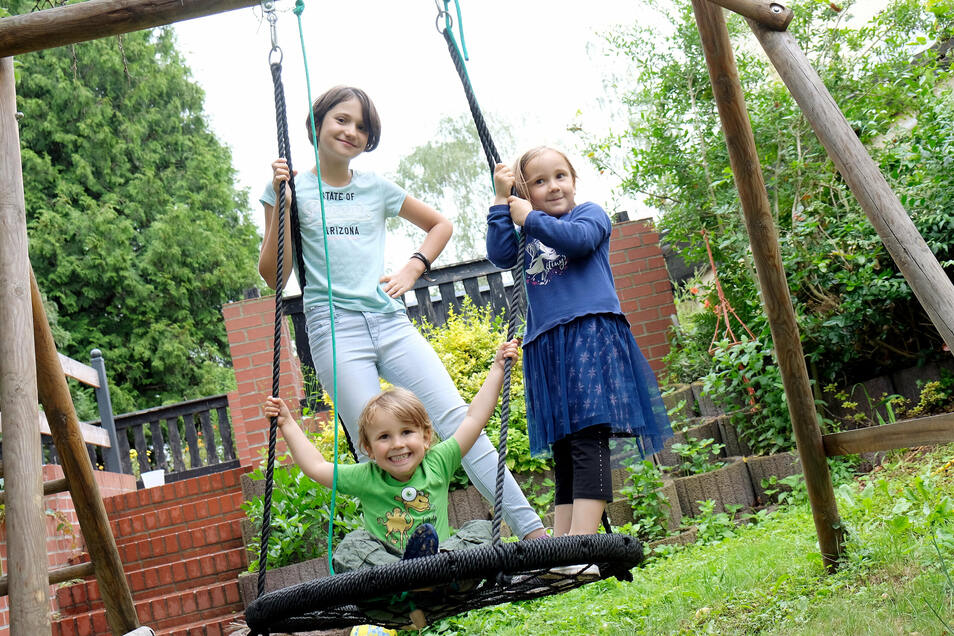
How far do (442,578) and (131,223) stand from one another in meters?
14.4

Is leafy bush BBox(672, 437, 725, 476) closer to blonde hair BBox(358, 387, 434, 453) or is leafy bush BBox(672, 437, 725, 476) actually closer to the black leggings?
the black leggings

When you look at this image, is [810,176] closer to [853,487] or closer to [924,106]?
[924,106]

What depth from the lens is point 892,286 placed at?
168 inches

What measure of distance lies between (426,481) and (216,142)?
1544 cm

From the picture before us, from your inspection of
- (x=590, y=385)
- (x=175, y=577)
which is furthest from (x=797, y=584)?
(x=175, y=577)

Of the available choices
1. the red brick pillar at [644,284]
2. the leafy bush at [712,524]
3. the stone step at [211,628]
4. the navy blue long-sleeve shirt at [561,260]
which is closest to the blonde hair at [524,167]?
the navy blue long-sleeve shirt at [561,260]

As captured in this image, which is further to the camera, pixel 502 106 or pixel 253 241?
pixel 502 106

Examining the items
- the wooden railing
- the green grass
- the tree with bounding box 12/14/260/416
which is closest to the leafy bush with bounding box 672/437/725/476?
the green grass

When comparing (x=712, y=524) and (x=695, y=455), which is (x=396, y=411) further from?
(x=695, y=455)

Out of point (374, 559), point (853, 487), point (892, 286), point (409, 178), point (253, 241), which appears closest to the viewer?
point (374, 559)

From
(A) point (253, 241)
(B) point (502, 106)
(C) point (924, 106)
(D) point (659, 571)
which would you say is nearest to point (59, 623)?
(D) point (659, 571)

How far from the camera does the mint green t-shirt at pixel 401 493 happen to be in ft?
7.71

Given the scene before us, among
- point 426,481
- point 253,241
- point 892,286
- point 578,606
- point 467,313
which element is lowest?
point 578,606

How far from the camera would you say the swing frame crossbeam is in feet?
7.43
